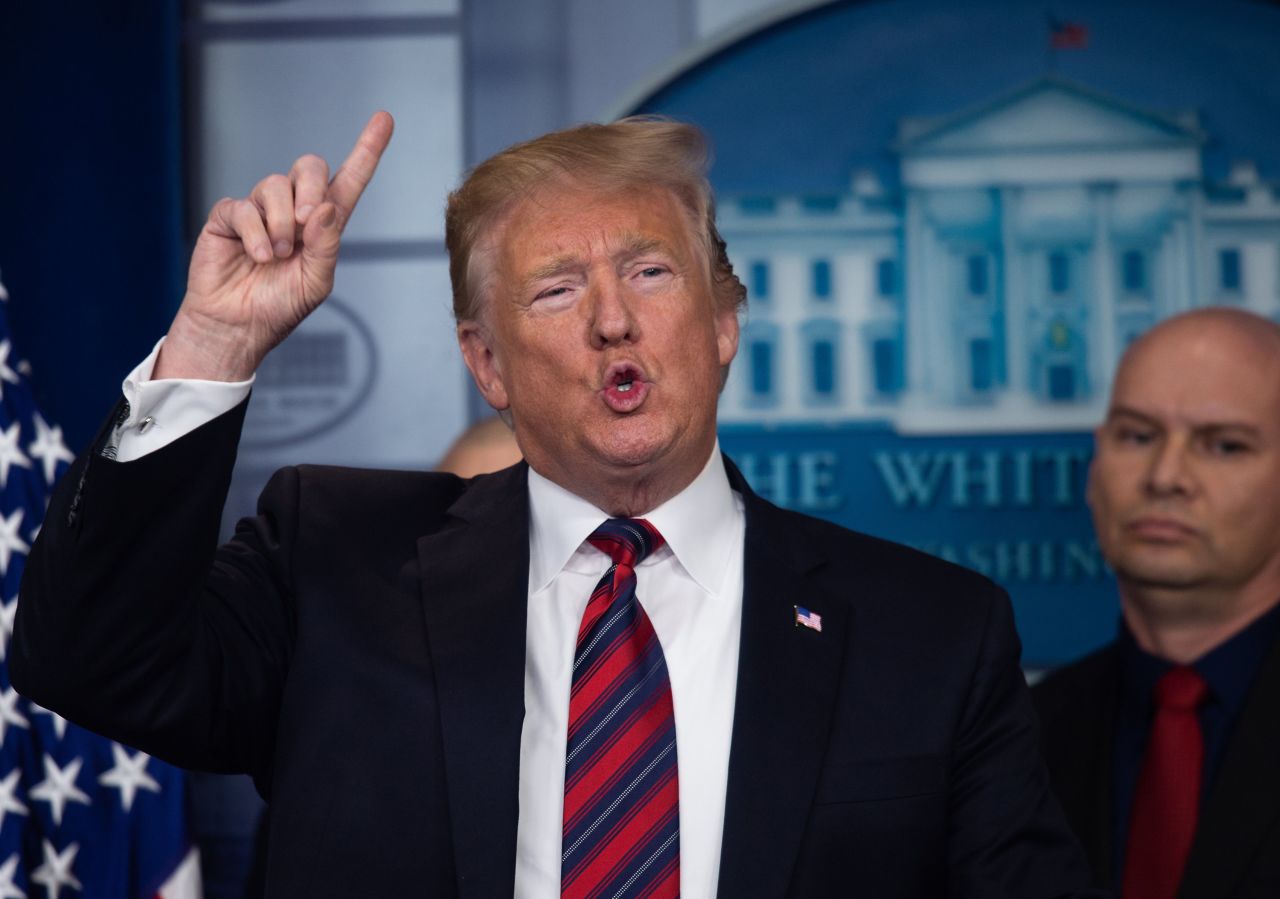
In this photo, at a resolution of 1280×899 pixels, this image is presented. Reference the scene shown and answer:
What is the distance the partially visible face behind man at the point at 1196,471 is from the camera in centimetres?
278

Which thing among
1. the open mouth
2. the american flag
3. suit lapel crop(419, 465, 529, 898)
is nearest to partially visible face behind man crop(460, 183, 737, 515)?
the open mouth

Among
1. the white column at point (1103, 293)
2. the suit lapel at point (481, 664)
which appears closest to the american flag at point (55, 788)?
the suit lapel at point (481, 664)

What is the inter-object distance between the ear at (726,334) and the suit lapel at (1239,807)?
1.24 m

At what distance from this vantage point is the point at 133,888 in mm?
2578

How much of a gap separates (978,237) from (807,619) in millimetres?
1935

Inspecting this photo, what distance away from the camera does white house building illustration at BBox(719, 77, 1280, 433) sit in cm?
338

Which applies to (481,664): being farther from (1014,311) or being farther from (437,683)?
(1014,311)

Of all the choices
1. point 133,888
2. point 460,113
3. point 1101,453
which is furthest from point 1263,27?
point 133,888

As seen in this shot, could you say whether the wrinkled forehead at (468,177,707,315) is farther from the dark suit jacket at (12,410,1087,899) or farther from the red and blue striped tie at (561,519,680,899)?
the red and blue striped tie at (561,519,680,899)

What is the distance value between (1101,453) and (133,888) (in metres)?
1.91

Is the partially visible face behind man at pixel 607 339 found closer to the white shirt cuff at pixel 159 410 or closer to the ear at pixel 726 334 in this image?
the ear at pixel 726 334

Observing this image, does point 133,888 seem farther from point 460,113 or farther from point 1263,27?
point 1263,27

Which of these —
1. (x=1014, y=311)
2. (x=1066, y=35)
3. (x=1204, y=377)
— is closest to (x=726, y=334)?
(x=1204, y=377)

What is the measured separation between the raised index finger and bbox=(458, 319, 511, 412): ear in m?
0.35
